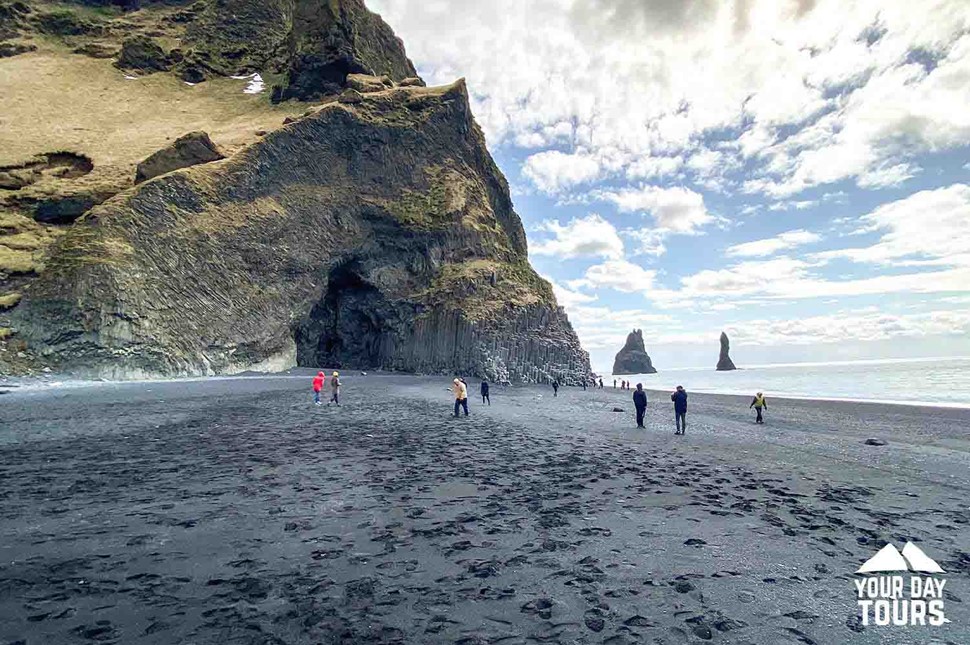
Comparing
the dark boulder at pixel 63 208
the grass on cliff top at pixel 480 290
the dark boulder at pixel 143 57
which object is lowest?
the grass on cliff top at pixel 480 290

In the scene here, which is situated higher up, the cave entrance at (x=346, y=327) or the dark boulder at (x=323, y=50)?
the dark boulder at (x=323, y=50)

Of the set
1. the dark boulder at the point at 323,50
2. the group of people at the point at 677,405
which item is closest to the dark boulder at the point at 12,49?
the dark boulder at the point at 323,50

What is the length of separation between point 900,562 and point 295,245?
60.0m

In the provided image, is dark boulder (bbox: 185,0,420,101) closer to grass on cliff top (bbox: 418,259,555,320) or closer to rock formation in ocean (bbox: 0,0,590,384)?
rock formation in ocean (bbox: 0,0,590,384)

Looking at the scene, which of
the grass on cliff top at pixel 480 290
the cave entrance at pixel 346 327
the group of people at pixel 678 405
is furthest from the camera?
the cave entrance at pixel 346 327

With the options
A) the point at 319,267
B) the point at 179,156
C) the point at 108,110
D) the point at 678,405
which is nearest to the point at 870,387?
the point at 678,405

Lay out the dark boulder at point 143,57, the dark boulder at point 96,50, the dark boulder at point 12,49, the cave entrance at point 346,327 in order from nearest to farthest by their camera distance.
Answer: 1. the cave entrance at point 346,327
2. the dark boulder at point 143,57
3. the dark boulder at point 12,49
4. the dark boulder at point 96,50

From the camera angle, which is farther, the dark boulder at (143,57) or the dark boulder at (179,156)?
the dark boulder at (143,57)

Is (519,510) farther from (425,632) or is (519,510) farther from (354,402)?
(354,402)

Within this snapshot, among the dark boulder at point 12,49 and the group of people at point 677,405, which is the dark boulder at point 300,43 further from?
the group of people at point 677,405

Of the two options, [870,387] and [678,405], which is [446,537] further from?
[870,387]

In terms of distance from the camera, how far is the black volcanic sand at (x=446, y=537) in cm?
531

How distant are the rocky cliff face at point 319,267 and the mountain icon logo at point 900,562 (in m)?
48.5

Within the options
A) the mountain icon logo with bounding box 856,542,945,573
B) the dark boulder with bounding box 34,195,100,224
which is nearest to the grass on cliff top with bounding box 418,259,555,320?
the dark boulder with bounding box 34,195,100,224
